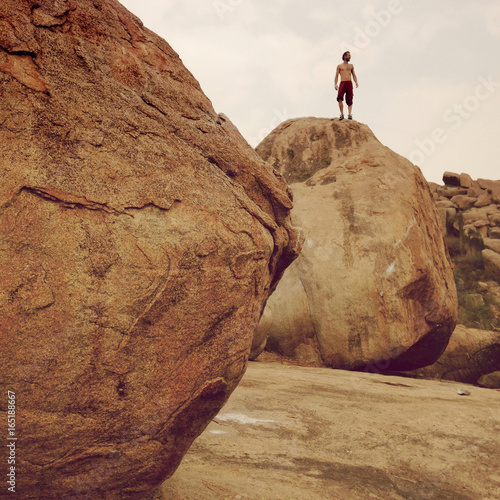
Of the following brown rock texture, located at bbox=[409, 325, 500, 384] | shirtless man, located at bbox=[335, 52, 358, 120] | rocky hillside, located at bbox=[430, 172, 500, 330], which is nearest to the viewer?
brown rock texture, located at bbox=[409, 325, 500, 384]

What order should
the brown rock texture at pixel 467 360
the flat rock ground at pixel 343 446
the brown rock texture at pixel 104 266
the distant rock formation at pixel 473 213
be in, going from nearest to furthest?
the brown rock texture at pixel 104 266, the flat rock ground at pixel 343 446, the brown rock texture at pixel 467 360, the distant rock formation at pixel 473 213

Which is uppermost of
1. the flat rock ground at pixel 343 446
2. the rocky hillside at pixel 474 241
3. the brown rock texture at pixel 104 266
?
the rocky hillside at pixel 474 241

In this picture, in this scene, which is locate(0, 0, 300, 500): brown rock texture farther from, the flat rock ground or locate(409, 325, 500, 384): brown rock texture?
locate(409, 325, 500, 384): brown rock texture

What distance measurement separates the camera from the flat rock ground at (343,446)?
7.17ft

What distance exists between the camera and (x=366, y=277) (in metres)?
5.05

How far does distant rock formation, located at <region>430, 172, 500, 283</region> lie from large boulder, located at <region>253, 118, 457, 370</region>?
8018 millimetres

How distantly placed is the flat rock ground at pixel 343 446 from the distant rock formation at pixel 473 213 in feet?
Result: 33.5

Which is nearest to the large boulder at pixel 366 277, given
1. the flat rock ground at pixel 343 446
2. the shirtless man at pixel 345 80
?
the flat rock ground at pixel 343 446

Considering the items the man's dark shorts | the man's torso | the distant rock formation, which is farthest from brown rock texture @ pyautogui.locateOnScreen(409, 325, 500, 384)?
the distant rock formation

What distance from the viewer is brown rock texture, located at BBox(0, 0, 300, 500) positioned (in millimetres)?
1463

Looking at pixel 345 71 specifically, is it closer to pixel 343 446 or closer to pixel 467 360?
pixel 467 360

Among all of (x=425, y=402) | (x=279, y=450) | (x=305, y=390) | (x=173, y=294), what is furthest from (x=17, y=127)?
(x=425, y=402)

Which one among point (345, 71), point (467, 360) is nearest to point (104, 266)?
point (467, 360)

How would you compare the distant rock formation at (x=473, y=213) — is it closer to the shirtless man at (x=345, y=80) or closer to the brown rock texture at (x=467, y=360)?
the brown rock texture at (x=467, y=360)
